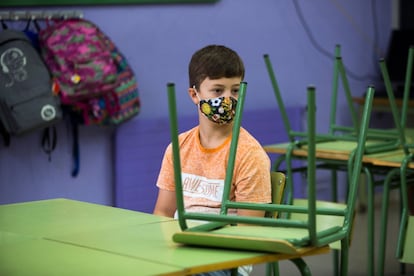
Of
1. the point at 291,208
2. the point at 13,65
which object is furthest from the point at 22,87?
the point at 291,208

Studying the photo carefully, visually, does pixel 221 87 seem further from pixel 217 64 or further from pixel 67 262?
pixel 67 262

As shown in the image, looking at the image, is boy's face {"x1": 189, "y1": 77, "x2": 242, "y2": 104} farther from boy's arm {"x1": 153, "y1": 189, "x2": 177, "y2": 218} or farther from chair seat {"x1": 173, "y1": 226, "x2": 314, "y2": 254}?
chair seat {"x1": 173, "y1": 226, "x2": 314, "y2": 254}

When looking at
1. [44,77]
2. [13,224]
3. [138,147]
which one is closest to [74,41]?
[44,77]

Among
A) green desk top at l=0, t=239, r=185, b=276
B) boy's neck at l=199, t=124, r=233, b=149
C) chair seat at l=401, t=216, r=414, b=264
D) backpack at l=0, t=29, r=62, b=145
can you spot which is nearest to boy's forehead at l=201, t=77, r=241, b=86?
boy's neck at l=199, t=124, r=233, b=149

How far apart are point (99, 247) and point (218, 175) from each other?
68 cm

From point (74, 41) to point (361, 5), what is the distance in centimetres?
249

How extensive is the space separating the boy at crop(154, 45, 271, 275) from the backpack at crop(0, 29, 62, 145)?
1589 mm

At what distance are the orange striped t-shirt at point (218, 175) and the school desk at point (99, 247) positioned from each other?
27 centimetres

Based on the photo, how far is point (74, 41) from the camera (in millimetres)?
4312

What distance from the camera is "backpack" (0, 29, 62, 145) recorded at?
414 cm

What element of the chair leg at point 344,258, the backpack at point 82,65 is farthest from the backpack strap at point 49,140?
the chair leg at point 344,258

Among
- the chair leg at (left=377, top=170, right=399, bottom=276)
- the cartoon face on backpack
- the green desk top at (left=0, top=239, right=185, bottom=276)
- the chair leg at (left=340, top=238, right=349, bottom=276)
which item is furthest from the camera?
the cartoon face on backpack

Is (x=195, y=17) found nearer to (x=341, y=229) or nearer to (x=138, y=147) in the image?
(x=138, y=147)

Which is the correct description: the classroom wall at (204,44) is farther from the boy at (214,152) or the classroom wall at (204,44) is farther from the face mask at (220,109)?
the face mask at (220,109)
